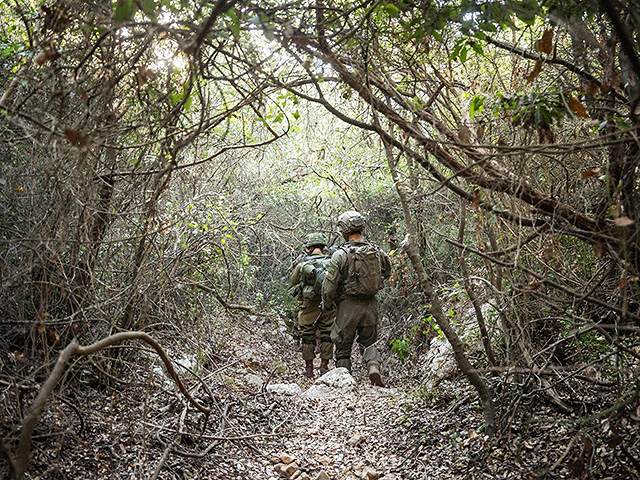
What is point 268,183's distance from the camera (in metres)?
9.87

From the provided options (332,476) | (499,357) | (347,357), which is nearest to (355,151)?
(347,357)

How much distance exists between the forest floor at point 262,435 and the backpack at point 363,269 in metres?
1.78

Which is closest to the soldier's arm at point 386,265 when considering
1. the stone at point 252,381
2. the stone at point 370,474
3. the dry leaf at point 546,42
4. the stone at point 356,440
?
the stone at point 252,381

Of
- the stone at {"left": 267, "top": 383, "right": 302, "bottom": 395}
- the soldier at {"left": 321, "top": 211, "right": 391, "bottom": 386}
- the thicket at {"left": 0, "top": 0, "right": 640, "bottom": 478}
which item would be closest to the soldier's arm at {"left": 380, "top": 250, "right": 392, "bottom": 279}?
the soldier at {"left": 321, "top": 211, "right": 391, "bottom": 386}

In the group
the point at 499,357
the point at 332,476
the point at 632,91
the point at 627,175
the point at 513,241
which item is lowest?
the point at 332,476

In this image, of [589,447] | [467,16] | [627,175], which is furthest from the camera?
[467,16]

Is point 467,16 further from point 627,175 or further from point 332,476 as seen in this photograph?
point 332,476

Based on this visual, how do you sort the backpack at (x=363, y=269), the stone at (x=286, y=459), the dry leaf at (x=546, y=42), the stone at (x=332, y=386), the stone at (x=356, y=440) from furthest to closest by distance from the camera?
1. the backpack at (x=363, y=269)
2. the stone at (x=332, y=386)
3. the stone at (x=356, y=440)
4. the stone at (x=286, y=459)
5. the dry leaf at (x=546, y=42)

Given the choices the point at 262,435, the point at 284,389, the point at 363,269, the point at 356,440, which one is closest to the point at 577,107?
the point at 262,435

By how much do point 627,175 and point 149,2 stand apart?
2322mm

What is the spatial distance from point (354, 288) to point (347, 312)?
17.6 inches

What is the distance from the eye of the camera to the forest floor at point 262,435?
313 centimetres

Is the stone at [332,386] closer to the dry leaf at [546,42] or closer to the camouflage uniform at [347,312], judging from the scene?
the camouflage uniform at [347,312]

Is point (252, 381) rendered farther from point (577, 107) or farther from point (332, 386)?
point (577, 107)
